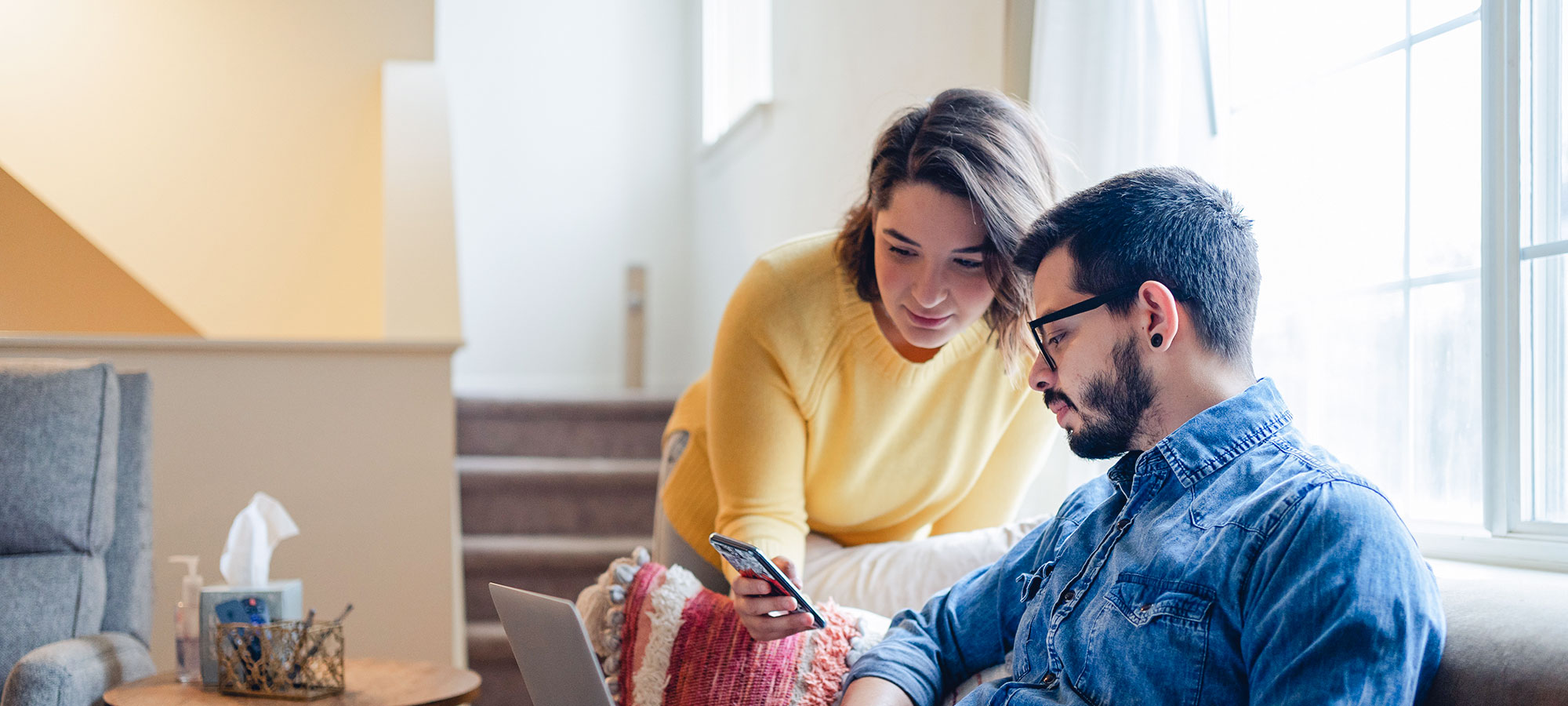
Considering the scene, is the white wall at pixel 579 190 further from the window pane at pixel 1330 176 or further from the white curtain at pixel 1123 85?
the window pane at pixel 1330 176

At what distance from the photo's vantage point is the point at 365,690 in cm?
168

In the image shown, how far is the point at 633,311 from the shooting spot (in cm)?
541

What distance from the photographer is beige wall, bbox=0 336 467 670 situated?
260cm

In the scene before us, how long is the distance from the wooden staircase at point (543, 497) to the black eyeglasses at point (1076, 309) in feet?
7.77

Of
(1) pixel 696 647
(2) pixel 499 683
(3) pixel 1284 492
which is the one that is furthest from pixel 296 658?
(2) pixel 499 683

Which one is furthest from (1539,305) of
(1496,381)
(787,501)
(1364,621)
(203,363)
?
(203,363)

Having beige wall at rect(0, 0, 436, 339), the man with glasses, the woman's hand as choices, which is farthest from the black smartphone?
beige wall at rect(0, 0, 436, 339)

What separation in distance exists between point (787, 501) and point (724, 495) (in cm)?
8

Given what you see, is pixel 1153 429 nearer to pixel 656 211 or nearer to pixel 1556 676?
pixel 1556 676

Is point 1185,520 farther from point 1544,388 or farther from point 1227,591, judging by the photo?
point 1544,388

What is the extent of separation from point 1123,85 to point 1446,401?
26.9 inches

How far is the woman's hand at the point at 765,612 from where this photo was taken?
1.11m

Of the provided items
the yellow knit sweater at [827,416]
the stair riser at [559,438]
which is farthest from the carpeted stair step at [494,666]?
the yellow knit sweater at [827,416]

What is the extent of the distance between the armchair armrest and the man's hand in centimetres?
116
